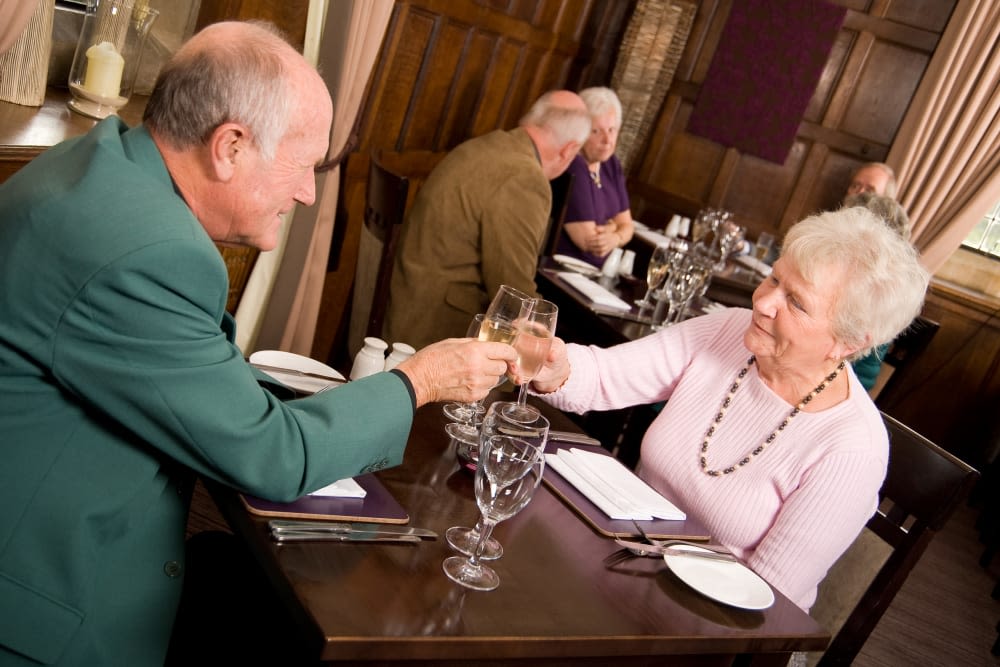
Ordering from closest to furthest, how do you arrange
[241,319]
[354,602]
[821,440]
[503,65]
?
[354,602] → [821,440] → [241,319] → [503,65]

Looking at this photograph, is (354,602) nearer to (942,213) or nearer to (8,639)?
(8,639)

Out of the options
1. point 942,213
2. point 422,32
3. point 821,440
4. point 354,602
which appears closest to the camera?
point 354,602

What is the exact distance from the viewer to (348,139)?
3.37 m

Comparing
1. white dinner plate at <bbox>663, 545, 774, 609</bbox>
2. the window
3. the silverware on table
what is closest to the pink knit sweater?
white dinner plate at <bbox>663, 545, 774, 609</bbox>

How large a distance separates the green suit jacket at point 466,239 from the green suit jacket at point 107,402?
185 centimetres

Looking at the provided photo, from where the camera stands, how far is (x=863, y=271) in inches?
76.1

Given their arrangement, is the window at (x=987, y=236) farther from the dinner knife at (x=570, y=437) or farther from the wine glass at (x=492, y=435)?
the wine glass at (x=492, y=435)

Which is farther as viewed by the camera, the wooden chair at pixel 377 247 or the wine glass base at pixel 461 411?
the wooden chair at pixel 377 247

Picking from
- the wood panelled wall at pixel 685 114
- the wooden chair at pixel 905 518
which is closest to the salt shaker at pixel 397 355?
the wooden chair at pixel 905 518

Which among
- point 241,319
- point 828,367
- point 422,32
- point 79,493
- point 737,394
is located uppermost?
point 422,32

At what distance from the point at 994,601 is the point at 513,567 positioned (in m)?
3.86

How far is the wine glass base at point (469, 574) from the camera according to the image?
1.31m

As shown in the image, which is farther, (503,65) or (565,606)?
(503,65)

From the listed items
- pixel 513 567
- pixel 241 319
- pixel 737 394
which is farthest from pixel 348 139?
pixel 513 567
